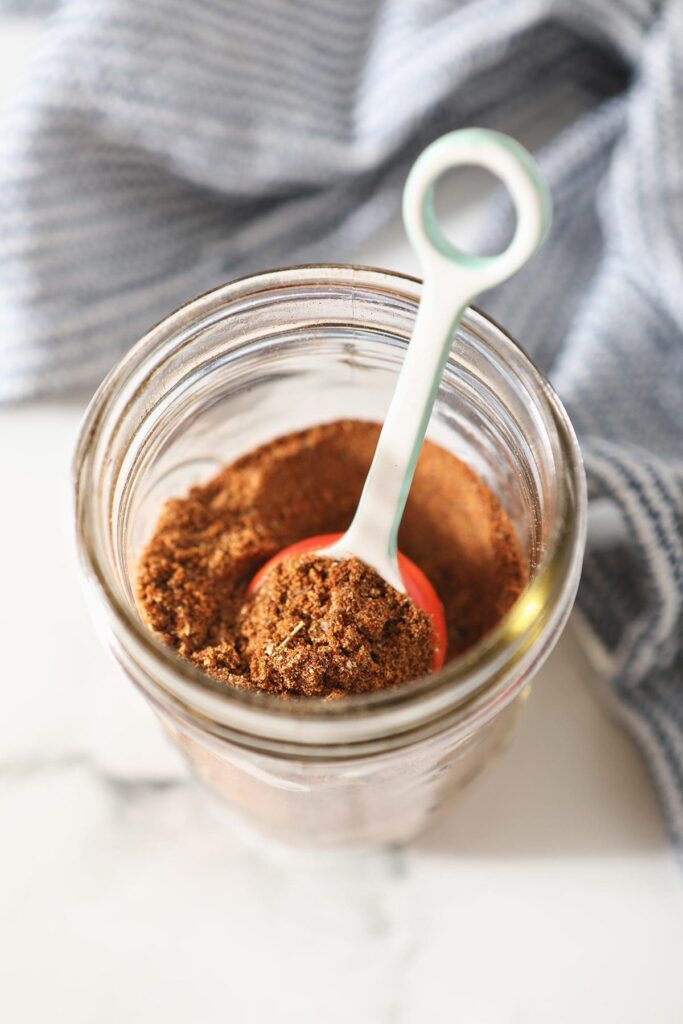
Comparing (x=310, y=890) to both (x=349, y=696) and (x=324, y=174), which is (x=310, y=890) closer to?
(x=349, y=696)

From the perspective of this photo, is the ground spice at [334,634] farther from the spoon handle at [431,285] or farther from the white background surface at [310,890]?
Answer: the white background surface at [310,890]

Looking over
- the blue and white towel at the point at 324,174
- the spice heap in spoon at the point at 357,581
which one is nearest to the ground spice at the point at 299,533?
the spice heap in spoon at the point at 357,581

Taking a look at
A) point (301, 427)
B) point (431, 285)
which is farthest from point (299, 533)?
point (431, 285)

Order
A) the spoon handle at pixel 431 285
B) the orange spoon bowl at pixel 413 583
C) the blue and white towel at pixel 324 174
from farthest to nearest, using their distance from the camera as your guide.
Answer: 1. the blue and white towel at pixel 324 174
2. the orange spoon bowl at pixel 413 583
3. the spoon handle at pixel 431 285

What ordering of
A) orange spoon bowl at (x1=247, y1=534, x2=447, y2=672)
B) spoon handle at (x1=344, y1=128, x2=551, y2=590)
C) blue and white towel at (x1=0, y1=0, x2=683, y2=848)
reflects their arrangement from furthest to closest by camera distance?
blue and white towel at (x1=0, y1=0, x2=683, y2=848)
orange spoon bowl at (x1=247, y1=534, x2=447, y2=672)
spoon handle at (x1=344, y1=128, x2=551, y2=590)

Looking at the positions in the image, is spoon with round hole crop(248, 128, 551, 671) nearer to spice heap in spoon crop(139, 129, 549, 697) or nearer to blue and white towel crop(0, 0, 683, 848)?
spice heap in spoon crop(139, 129, 549, 697)

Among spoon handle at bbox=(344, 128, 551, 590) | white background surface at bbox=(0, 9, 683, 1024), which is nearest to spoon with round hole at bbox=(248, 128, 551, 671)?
spoon handle at bbox=(344, 128, 551, 590)
